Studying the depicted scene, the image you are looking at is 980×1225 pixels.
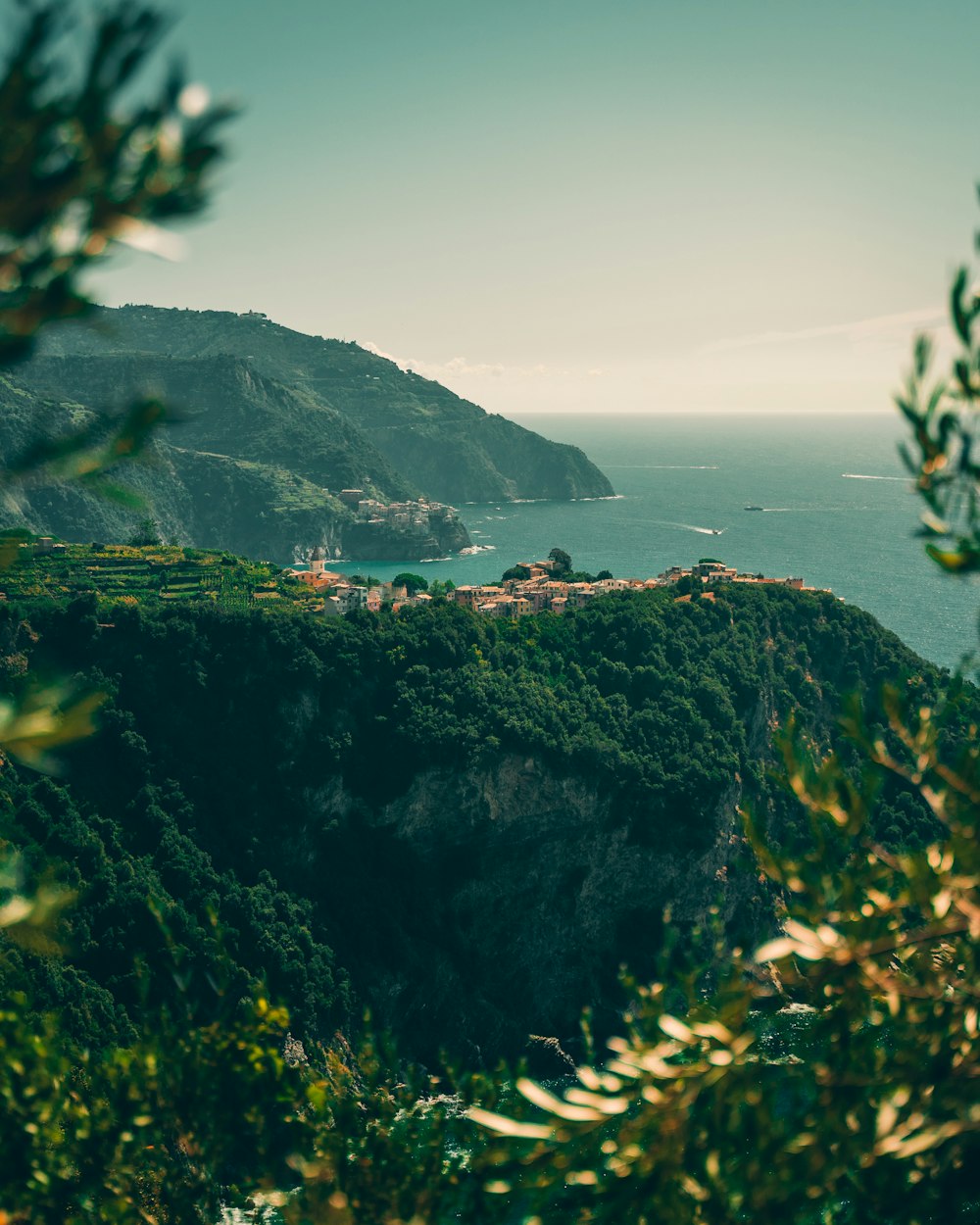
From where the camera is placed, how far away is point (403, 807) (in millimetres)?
48844

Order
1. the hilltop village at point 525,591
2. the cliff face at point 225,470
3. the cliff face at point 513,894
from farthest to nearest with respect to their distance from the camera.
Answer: the cliff face at point 225,470, the hilltop village at point 525,591, the cliff face at point 513,894

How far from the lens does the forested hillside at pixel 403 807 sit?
44469 millimetres

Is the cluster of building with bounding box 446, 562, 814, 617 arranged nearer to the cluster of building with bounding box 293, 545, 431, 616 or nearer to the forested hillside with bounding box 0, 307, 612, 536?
the cluster of building with bounding box 293, 545, 431, 616

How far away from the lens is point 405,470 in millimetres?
→ 190750

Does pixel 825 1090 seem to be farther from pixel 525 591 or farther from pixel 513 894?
pixel 525 591

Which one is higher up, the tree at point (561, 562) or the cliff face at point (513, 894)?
the tree at point (561, 562)

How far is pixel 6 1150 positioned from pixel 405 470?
18375 cm

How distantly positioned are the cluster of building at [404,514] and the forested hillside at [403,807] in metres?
86.0

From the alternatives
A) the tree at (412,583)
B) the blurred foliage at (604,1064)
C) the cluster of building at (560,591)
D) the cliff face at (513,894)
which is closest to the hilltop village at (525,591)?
the cluster of building at (560,591)

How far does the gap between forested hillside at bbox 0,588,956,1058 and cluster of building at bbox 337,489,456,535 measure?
282 ft

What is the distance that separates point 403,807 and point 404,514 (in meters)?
96.1

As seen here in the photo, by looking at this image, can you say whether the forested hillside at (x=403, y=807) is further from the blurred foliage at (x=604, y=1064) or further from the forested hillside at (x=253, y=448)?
the forested hillside at (x=253, y=448)

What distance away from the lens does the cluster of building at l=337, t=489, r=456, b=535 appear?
462 ft

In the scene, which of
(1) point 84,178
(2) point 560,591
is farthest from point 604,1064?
(2) point 560,591
